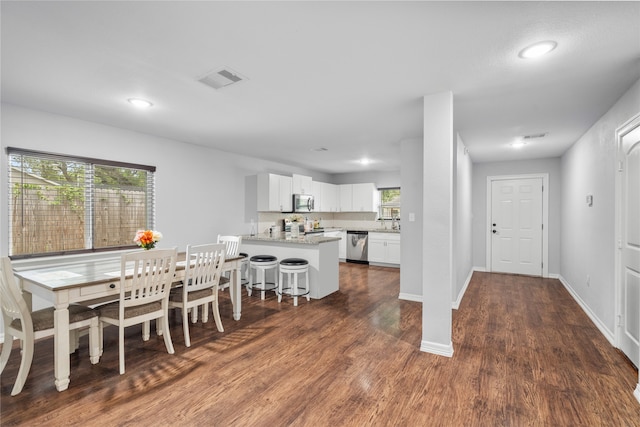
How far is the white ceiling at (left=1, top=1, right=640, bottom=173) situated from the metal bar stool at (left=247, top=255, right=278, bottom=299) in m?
1.99

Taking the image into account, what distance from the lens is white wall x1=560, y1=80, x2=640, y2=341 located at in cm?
302

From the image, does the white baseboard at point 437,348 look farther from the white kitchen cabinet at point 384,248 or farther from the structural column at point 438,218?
the white kitchen cabinet at point 384,248

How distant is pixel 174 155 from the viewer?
14.9 feet

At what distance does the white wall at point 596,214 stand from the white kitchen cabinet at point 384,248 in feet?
10.0

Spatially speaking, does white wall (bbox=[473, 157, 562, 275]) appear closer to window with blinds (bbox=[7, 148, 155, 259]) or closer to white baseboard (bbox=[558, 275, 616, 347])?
white baseboard (bbox=[558, 275, 616, 347])

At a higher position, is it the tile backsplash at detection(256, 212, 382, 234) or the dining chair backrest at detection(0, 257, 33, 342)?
the tile backsplash at detection(256, 212, 382, 234)

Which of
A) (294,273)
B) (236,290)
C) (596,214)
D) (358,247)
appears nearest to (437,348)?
(294,273)

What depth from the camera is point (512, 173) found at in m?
6.28

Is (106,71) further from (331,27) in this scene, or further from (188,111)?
(331,27)

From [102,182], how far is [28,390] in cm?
234

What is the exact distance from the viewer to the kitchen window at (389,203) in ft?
26.4

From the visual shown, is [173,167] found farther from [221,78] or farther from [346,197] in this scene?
[346,197]

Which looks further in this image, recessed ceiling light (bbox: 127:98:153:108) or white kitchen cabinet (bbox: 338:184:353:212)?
white kitchen cabinet (bbox: 338:184:353:212)

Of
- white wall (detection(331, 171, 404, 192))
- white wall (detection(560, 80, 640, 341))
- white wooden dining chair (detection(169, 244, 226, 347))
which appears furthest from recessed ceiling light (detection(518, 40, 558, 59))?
white wall (detection(331, 171, 404, 192))
